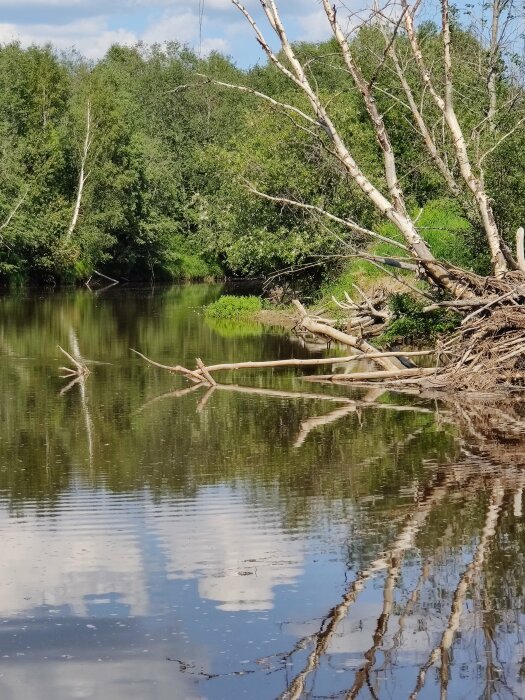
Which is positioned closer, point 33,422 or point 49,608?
point 49,608

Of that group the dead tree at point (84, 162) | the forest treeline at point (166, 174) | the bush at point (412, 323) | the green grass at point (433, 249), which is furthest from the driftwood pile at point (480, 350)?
the dead tree at point (84, 162)

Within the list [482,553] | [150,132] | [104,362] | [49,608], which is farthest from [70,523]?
[150,132]

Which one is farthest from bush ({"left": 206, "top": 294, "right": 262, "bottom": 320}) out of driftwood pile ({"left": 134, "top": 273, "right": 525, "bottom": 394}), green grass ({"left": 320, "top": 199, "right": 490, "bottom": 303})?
driftwood pile ({"left": 134, "top": 273, "right": 525, "bottom": 394})

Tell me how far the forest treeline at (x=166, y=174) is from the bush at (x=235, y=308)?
4.43 feet

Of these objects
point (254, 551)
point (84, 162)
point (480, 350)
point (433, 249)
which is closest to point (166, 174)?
point (84, 162)

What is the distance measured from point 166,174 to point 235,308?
104ft

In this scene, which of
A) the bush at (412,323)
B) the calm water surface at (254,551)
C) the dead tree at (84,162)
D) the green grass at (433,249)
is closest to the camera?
the calm water surface at (254,551)

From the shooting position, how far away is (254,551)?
8719 mm

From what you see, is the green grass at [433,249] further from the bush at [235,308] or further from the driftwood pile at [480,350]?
the driftwood pile at [480,350]

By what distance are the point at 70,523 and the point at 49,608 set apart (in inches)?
94.7

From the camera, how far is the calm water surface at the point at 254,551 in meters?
6.25

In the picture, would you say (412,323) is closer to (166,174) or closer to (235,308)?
(235,308)

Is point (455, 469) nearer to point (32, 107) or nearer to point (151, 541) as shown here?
point (151, 541)

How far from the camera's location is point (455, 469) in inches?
467
